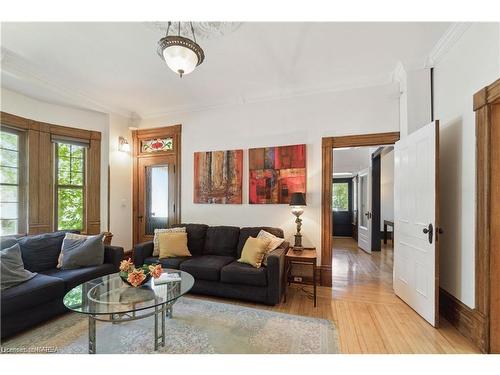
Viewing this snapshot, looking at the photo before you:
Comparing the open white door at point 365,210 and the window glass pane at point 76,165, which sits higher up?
the window glass pane at point 76,165

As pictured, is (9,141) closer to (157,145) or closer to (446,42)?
(157,145)

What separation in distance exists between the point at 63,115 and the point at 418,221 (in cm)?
560

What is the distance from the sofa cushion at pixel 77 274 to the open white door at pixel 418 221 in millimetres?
3822

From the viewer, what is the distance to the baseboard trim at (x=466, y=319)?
1979mm

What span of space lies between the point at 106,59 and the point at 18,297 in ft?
9.15

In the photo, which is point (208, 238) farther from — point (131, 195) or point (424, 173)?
point (424, 173)

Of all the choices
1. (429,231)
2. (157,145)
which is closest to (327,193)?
(429,231)

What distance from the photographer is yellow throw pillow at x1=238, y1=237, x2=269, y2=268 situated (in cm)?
297

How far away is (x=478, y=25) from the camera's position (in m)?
2.12

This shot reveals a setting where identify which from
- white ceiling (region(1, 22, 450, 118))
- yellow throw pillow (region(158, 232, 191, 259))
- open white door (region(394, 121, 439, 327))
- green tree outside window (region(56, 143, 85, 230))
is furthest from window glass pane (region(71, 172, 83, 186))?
open white door (region(394, 121, 439, 327))

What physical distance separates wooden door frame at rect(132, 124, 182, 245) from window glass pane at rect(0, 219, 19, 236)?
1757 millimetres

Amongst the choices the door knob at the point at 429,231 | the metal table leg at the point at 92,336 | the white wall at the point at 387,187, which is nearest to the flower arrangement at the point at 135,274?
the metal table leg at the point at 92,336

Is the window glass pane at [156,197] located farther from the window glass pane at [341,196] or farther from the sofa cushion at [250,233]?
the window glass pane at [341,196]

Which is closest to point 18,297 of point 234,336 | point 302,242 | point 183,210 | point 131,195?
point 234,336
